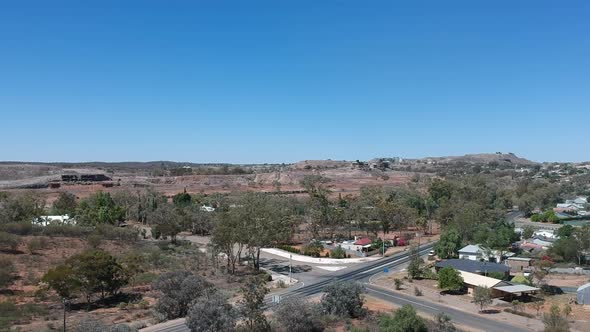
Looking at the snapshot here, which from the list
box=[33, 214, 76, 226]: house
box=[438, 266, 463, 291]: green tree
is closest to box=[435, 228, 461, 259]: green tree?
box=[438, 266, 463, 291]: green tree

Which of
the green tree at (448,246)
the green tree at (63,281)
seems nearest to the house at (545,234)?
the green tree at (448,246)

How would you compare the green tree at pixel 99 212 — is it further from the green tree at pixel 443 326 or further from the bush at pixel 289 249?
the green tree at pixel 443 326

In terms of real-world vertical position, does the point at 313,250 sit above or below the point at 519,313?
above

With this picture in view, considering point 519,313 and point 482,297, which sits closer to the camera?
point 519,313

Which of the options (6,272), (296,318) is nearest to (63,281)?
(6,272)

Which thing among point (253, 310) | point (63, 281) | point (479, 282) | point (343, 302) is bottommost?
point (479, 282)

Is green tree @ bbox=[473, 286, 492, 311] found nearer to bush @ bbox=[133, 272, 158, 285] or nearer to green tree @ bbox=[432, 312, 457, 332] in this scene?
green tree @ bbox=[432, 312, 457, 332]

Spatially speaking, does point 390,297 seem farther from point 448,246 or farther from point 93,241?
point 93,241
